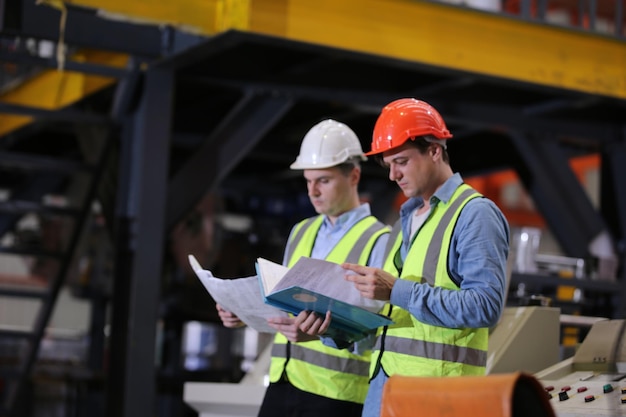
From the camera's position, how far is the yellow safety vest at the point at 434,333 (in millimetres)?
3311

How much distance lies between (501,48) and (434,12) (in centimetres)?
61

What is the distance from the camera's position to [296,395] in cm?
403

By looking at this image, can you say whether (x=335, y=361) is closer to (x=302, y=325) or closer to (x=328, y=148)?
(x=302, y=325)

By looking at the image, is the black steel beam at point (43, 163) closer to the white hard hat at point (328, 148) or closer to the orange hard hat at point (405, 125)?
the white hard hat at point (328, 148)

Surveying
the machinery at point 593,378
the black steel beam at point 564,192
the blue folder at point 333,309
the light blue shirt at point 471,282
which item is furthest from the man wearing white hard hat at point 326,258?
the black steel beam at point 564,192

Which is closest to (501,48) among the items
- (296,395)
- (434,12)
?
(434,12)

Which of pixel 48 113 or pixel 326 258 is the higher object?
pixel 48 113

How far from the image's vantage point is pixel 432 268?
3352 mm

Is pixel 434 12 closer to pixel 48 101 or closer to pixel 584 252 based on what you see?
pixel 584 252

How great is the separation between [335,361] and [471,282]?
944 mm

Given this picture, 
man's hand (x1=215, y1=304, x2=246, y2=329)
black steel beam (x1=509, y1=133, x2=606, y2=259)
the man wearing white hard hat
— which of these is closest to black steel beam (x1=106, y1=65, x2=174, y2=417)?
the man wearing white hard hat

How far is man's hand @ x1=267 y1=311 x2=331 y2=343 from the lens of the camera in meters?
3.57

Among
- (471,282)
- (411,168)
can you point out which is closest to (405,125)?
(411,168)

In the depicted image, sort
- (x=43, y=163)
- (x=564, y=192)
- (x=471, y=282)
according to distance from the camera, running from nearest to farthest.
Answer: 1. (x=471, y=282)
2. (x=43, y=163)
3. (x=564, y=192)
